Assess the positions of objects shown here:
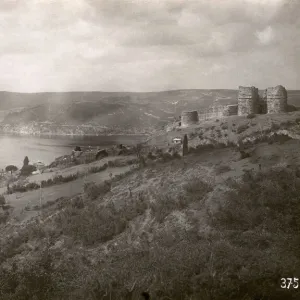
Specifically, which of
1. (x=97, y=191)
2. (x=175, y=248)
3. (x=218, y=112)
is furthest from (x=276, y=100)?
(x=175, y=248)

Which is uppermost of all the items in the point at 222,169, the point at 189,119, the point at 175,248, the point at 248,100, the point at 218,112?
the point at 248,100

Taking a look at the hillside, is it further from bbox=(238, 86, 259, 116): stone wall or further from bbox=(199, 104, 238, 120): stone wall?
bbox=(199, 104, 238, 120): stone wall

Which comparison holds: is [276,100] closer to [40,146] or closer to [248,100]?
[248,100]

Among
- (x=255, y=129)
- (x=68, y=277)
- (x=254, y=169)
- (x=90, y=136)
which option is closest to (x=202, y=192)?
(x=254, y=169)

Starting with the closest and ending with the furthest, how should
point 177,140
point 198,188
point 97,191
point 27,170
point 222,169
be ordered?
point 198,188 < point 222,169 < point 97,191 < point 177,140 < point 27,170

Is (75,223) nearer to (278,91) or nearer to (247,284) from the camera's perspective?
(247,284)

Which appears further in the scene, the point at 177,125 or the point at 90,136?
the point at 90,136
